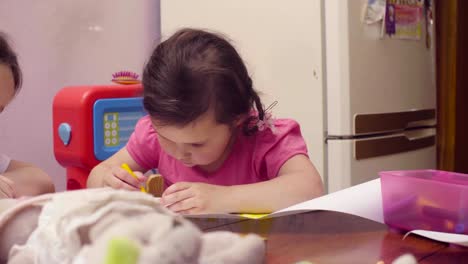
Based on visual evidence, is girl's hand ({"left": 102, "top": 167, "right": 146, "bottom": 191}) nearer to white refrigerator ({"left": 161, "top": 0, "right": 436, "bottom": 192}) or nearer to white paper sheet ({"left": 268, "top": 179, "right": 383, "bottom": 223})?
white paper sheet ({"left": 268, "top": 179, "right": 383, "bottom": 223})

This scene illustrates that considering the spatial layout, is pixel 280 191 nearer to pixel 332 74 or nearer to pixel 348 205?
pixel 348 205

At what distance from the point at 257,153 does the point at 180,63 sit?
0.22 m

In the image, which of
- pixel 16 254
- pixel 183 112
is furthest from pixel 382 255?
pixel 183 112

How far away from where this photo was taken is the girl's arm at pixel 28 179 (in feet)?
2.93

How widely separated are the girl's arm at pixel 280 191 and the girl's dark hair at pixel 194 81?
4.5 inches

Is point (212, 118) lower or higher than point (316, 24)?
lower

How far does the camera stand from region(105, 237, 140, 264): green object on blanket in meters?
0.19

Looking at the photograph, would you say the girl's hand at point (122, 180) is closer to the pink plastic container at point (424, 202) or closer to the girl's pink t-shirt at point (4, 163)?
the girl's pink t-shirt at point (4, 163)

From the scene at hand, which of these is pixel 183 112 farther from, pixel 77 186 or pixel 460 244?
pixel 77 186

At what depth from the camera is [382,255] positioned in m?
0.42

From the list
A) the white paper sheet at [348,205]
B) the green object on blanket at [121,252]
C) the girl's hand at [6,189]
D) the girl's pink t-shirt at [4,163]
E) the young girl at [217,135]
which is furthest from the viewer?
the girl's pink t-shirt at [4,163]

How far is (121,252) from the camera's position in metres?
0.19

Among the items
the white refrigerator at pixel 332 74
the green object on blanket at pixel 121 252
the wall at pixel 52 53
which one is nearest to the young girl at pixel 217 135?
the white refrigerator at pixel 332 74

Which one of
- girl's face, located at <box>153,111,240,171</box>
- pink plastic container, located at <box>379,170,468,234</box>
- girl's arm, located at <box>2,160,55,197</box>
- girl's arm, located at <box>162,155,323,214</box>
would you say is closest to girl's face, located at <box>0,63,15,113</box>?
girl's arm, located at <box>2,160,55,197</box>
